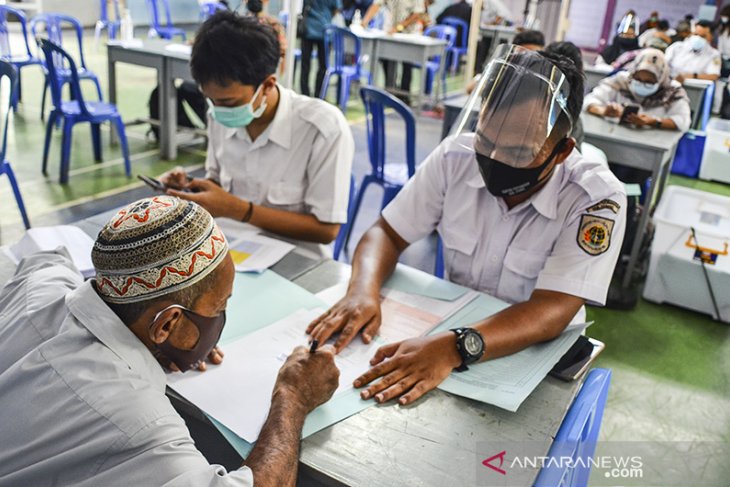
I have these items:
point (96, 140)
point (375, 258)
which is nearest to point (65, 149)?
point (96, 140)

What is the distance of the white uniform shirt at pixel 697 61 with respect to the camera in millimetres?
6547

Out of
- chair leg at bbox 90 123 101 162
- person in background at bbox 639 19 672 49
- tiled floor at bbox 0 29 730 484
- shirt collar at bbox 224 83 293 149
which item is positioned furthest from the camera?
person in background at bbox 639 19 672 49

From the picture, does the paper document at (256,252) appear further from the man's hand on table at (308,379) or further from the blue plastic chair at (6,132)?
the blue plastic chair at (6,132)

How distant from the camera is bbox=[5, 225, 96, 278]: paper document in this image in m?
1.44

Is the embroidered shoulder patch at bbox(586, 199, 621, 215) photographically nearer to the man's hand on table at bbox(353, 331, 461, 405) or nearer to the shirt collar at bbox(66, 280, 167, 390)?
the man's hand on table at bbox(353, 331, 461, 405)

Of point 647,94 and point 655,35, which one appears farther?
point 655,35

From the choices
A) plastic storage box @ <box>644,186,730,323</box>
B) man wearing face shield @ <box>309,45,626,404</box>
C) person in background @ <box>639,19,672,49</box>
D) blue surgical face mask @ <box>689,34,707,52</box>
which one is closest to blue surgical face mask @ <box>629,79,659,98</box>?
plastic storage box @ <box>644,186,730,323</box>

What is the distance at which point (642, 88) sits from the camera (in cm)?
381

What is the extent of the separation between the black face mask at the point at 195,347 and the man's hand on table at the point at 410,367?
270mm

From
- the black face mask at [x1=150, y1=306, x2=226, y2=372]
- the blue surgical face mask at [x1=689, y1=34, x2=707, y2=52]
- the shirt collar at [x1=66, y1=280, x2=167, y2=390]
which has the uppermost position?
the blue surgical face mask at [x1=689, y1=34, x2=707, y2=52]

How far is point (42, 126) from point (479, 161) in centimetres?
482

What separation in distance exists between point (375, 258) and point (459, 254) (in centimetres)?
27

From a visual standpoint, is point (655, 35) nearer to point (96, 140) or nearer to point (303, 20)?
point (303, 20)

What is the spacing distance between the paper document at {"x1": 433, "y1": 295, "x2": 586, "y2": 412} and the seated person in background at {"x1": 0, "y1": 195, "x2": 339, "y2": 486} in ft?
0.88
